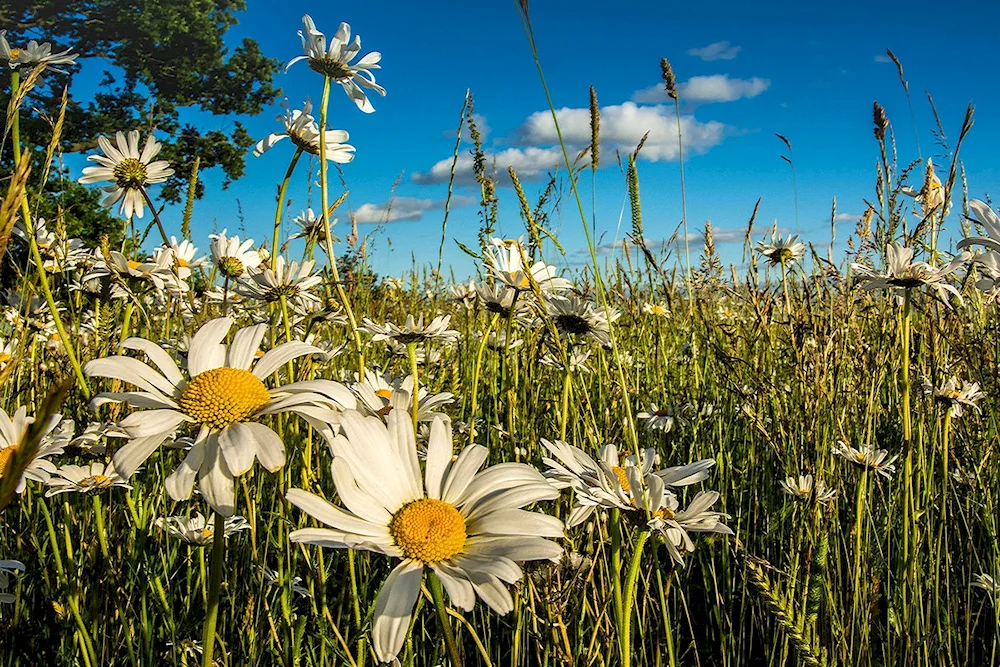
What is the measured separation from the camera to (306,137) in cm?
159

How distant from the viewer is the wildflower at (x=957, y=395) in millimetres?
1887

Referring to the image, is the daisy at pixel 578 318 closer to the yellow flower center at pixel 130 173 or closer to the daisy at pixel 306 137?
the daisy at pixel 306 137

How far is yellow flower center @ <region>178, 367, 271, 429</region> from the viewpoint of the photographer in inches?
30.8

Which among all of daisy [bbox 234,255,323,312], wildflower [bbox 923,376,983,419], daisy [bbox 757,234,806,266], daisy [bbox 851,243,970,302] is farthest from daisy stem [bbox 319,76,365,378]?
daisy [bbox 757,234,806,266]

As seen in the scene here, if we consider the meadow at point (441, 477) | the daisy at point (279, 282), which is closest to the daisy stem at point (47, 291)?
the meadow at point (441, 477)

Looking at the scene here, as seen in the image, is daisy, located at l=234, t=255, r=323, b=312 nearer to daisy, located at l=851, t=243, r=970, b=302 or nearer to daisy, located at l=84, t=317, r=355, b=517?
daisy, located at l=84, t=317, r=355, b=517

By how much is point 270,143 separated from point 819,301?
1.48 metres

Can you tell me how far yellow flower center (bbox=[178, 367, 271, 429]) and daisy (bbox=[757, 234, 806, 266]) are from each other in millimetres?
2631

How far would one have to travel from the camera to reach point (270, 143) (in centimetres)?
161

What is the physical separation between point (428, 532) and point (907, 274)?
5.03 feet

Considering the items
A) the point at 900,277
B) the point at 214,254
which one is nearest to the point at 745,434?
Result: the point at 900,277

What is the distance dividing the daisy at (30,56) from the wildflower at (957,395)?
2331 mm

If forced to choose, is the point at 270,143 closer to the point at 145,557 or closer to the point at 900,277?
the point at 145,557

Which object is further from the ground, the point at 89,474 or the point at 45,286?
the point at 45,286
